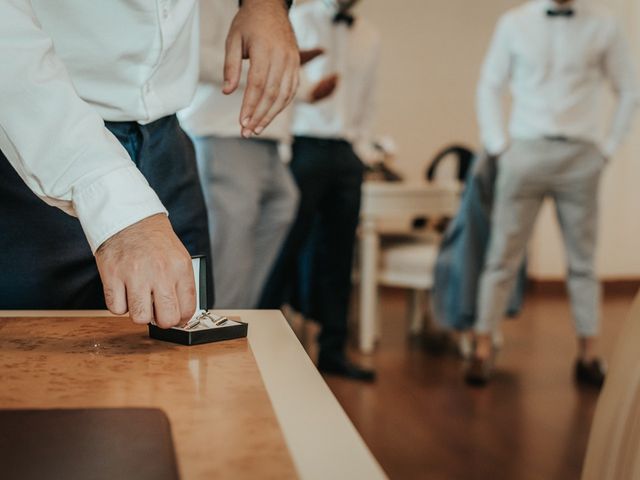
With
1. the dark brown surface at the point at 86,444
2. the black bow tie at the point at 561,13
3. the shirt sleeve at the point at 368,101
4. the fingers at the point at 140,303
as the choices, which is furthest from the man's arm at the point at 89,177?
the shirt sleeve at the point at 368,101

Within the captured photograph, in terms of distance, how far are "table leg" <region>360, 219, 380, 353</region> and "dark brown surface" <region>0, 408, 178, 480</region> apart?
3440mm

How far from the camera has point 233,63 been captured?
0.95 metres

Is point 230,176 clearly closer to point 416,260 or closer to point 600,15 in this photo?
point 416,260

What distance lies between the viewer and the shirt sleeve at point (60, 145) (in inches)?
26.7

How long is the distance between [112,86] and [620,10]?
5.25 metres

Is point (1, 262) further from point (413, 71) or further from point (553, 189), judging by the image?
point (413, 71)

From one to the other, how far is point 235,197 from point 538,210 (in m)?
1.43

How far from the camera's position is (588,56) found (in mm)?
3359

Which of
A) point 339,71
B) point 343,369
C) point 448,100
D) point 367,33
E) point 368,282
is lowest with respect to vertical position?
point 343,369

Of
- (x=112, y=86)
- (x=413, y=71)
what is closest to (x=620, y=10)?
(x=413, y=71)

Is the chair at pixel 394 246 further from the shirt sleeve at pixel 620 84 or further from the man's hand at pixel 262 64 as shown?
the man's hand at pixel 262 64

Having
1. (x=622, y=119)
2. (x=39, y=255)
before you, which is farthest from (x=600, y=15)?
(x=39, y=255)

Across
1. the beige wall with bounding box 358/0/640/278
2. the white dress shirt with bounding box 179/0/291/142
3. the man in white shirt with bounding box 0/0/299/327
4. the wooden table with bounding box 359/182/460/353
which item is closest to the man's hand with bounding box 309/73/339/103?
the white dress shirt with bounding box 179/0/291/142

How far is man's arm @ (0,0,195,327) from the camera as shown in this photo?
2.07 feet
